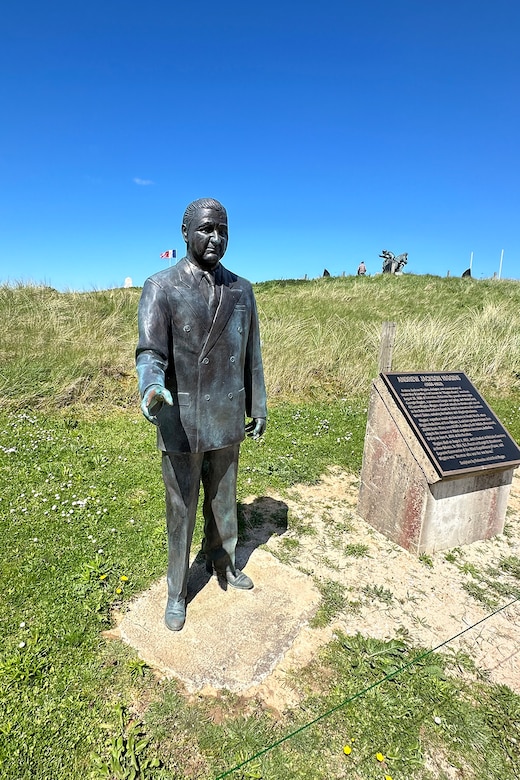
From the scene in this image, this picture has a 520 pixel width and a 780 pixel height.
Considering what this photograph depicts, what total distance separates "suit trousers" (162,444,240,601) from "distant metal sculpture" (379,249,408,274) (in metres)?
26.5

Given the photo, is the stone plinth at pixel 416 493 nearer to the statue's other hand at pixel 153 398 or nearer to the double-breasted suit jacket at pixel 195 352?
the double-breasted suit jacket at pixel 195 352

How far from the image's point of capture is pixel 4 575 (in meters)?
Result: 3.23

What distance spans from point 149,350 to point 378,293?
16.2 metres

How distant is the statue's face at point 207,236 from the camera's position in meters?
2.12

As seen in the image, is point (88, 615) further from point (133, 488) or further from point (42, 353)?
point (42, 353)

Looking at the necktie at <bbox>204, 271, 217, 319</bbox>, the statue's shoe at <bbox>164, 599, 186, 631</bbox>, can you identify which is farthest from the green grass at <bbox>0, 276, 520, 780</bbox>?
the necktie at <bbox>204, 271, 217, 319</bbox>

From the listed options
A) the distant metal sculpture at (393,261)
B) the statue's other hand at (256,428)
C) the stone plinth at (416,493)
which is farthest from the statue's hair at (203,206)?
the distant metal sculpture at (393,261)

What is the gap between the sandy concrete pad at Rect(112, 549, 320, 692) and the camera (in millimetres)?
2459

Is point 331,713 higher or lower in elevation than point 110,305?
lower

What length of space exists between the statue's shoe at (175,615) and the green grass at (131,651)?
0.27 metres

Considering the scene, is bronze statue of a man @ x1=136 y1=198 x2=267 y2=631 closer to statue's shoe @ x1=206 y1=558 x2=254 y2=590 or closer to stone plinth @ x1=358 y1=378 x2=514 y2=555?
statue's shoe @ x1=206 y1=558 x2=254 y2=590

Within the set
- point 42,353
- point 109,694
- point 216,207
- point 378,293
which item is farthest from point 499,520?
point 378,293

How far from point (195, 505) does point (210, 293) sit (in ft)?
4.03

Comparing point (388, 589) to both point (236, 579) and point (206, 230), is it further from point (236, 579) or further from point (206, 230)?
point (206, 230)
